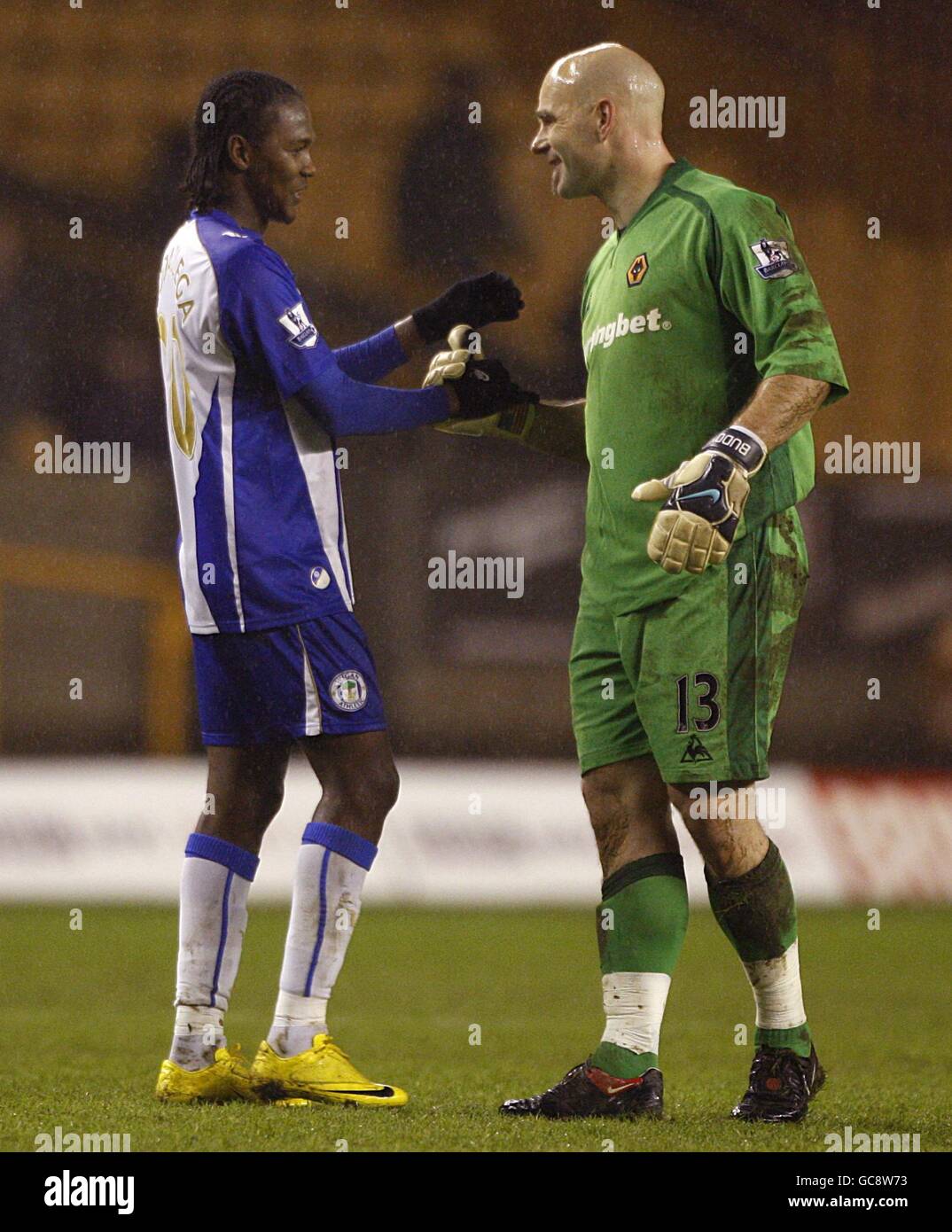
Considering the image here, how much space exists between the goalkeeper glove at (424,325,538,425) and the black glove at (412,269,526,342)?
3cm

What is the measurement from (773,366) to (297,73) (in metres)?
9.54

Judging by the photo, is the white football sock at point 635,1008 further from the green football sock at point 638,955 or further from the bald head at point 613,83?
the bald head at point 613,83

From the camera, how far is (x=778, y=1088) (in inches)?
127

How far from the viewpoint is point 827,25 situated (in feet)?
39.7

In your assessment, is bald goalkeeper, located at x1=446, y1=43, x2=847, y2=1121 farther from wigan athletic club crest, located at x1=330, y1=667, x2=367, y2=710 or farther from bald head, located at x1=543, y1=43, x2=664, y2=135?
wigan athletic club crest, located at x1=330, y1=667, x2=367, y2=710

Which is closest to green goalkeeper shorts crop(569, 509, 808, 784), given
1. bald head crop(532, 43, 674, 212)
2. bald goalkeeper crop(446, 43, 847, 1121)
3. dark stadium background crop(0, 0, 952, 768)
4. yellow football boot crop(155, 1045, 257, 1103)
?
bald goalkeeper crop(446, 43, 847, 1121)

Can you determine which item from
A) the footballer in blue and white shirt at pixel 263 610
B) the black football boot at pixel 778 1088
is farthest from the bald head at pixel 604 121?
the black football boot at pixel 778 1088

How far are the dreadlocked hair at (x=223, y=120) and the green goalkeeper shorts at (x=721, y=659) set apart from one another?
124 centimetres

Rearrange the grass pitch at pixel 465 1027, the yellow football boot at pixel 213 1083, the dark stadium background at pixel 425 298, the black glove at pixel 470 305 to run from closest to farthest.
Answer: the grass pitch at pixel 465 1027 → the yellow football boot at pixel 213 1083 → the black glove at pixel 470 305 → the dark stadium background at pixel 425 298

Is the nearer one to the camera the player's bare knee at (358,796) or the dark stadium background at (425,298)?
the player's bare knee at (358,796)

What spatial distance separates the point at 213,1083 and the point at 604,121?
2053 mm

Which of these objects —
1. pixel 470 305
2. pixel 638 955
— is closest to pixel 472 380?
pixel 470 305

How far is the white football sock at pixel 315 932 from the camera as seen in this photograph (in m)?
3.33

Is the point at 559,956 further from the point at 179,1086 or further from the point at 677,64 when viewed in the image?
the point at 677,64
